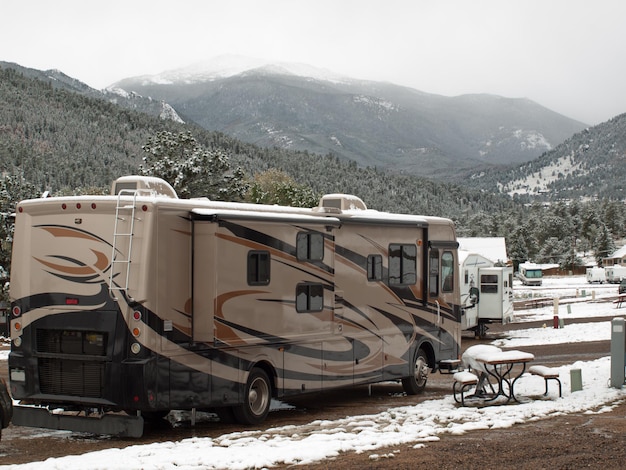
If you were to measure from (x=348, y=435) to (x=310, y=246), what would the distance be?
12.3ft

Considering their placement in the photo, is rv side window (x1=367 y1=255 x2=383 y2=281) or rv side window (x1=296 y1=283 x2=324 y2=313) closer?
rv side window (x1=296 y1=283 x2=324 y2=313)

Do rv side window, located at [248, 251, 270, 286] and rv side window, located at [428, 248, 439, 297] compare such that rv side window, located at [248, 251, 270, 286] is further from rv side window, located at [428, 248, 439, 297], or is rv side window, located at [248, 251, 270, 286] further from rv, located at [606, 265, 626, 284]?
rv, located at [606, 265, 626, 284]

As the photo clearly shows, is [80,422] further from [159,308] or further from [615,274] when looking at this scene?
[615,274]

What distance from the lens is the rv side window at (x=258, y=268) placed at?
475 inches

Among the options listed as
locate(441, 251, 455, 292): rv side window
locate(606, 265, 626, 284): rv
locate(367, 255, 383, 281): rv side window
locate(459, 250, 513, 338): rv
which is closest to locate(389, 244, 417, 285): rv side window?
locate(367, 255, 383, 281): rv side window

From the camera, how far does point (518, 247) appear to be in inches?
5271

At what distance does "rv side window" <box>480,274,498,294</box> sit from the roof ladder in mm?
22662

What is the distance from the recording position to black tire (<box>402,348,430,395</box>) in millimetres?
15734

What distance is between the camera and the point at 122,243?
10.8 metres

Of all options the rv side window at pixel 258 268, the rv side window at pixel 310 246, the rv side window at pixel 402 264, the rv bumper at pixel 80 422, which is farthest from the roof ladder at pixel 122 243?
the rv side window at pixel 402 264

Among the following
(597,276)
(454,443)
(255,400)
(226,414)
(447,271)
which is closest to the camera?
(454,443)

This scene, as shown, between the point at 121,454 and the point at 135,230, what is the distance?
9.30 ft

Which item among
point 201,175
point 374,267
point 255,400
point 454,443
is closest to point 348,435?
point 454,443

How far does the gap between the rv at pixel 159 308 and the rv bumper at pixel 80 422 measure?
0.02 m
